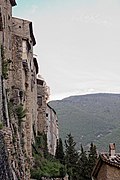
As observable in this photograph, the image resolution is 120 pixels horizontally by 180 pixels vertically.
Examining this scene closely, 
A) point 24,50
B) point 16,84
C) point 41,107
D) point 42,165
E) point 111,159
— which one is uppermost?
point 24,50

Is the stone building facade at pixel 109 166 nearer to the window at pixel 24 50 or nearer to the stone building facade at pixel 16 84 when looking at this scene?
the stone building facade at pixel 16 84

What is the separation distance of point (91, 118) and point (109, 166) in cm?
9020

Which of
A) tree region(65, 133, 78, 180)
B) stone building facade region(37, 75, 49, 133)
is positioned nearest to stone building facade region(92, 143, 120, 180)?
tree region(65, 133, 78, 180)

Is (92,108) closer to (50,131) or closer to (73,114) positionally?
(73,114)

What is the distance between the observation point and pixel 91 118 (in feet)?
349

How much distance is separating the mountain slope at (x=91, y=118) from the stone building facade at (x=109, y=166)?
54.5 m

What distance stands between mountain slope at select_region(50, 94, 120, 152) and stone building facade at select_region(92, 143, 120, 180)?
54521 mm

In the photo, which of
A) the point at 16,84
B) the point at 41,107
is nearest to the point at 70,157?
the point at 41,107

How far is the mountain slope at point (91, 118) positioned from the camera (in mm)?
89938

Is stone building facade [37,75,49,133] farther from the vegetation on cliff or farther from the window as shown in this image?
the window

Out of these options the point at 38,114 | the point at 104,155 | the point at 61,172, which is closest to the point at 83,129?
the point at 38,114

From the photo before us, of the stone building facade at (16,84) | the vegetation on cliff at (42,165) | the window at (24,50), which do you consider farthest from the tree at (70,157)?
the window at (24,50)

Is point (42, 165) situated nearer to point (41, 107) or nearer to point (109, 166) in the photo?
point (41, 107)

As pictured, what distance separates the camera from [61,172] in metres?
35.9
